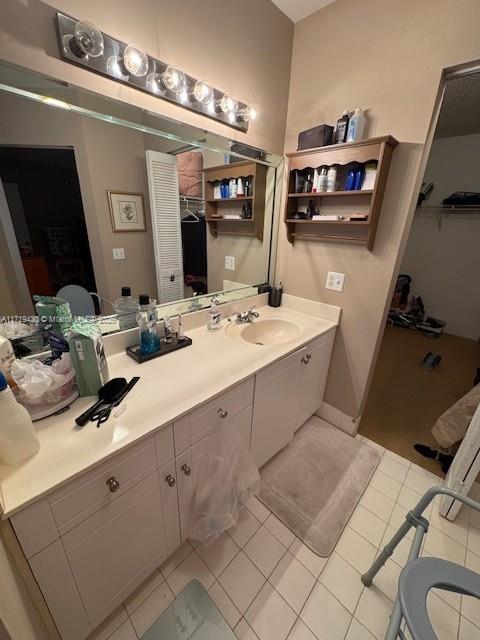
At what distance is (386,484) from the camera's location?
151 cm

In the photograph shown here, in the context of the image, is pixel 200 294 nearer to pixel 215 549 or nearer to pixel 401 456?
pixel 215 549

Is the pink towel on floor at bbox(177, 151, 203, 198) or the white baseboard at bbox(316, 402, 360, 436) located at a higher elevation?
the pink towel on floor at bbox(177, 151, 203, 198)

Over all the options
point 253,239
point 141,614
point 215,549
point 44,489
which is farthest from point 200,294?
point 141,614

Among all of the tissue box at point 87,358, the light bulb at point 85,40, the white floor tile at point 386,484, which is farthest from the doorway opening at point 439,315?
the light bulb at point 85,40

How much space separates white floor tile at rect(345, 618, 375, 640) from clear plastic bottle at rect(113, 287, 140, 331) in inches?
59.0

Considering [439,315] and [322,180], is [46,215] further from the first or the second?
[439,315]

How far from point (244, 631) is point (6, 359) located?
4.14ft

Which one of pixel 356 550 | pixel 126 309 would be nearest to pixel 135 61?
pixel 126 309

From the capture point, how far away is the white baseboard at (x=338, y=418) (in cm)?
184

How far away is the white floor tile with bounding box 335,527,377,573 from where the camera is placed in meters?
1.15

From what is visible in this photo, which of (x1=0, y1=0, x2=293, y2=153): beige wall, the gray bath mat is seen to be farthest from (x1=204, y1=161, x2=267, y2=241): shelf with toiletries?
the gray bath mat

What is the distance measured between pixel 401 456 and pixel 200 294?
5.59 feet

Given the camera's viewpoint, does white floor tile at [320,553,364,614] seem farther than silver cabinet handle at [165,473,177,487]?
Yes

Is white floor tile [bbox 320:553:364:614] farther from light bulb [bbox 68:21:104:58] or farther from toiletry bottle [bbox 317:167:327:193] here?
light bulb [bbox 68:21:104:58]
